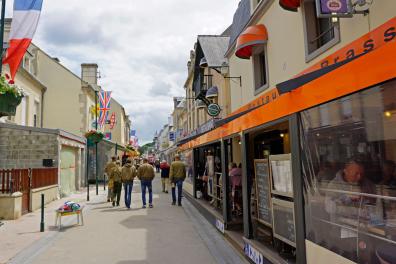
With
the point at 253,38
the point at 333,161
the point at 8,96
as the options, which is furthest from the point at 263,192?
the point at 253,38

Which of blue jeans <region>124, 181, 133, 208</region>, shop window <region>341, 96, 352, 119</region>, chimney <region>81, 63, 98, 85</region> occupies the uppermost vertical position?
chimney <region>81, 63, 98, 85</region>

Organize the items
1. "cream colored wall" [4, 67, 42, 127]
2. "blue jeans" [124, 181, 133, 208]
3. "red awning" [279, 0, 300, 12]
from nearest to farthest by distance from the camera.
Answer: "red awning" [279, 0, 300, 12], "blue jeans" [124, 181, 133, 208], "cream colored wall" [4, 67, 42, 127]

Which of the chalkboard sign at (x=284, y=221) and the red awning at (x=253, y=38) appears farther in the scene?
the red awning at (x=253, y=38)

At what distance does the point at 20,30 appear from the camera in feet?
28.9

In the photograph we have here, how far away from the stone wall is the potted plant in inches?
307

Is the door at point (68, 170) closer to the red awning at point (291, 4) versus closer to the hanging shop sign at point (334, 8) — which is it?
the red awning at point (291, 4)

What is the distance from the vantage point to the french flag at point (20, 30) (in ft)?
28.6

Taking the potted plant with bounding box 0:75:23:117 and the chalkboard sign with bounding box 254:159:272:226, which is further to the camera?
the potted plant with bounding box 0:75:23:117

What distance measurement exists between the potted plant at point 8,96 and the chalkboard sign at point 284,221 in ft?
20.3

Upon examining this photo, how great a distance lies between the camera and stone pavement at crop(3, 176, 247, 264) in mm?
6031

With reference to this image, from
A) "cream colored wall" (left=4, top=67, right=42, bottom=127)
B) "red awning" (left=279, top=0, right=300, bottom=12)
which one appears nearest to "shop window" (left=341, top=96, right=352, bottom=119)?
"red awning" (left=279, top=0, right=300, bottom=12)

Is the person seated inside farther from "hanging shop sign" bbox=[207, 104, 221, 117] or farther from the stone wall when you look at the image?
the stone wall

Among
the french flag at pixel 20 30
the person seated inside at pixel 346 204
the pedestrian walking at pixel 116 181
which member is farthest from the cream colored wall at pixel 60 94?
the person seated inside at pixel 346 204

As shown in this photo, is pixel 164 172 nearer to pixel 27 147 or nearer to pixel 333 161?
pixel 27 147
